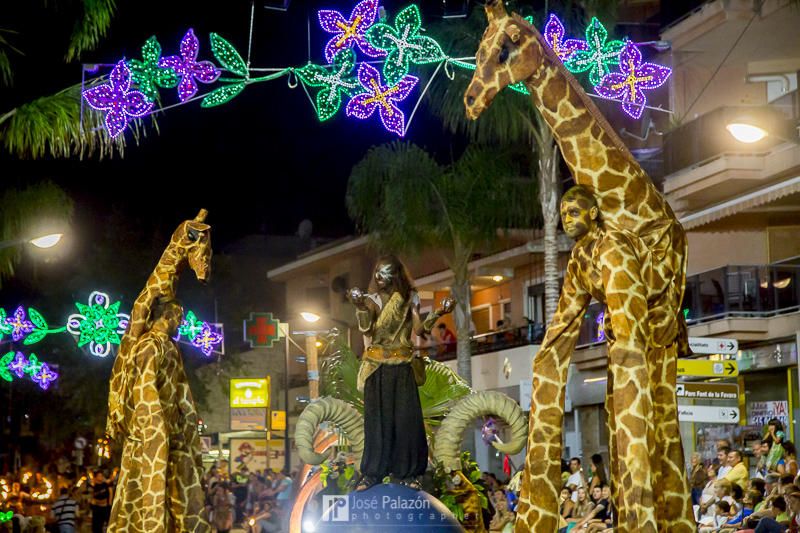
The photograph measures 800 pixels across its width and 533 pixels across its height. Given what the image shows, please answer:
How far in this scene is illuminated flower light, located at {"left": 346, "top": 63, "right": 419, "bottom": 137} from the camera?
16.1 meters

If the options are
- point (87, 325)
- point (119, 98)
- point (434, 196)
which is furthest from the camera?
point (434, 196)

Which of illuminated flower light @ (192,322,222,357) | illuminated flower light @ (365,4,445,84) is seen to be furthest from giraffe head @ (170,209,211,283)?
illuminated flower light @ (192,322,222,357)

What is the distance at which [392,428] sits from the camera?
1319 cm

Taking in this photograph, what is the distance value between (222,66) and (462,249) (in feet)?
59.5

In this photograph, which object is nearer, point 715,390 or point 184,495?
point 184,495

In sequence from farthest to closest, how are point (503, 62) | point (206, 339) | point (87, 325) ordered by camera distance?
point (206, 339) < point (87, 325) < point (503, 62)

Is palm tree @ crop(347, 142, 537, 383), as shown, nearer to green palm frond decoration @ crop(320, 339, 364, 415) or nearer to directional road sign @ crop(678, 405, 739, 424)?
green palm frond decoration @ crop(320, 339, 364, 415)

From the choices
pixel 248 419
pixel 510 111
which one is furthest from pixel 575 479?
pixel 248 419

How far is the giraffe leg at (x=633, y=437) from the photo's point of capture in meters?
8.77

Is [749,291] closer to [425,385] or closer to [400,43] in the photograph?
[425,385]

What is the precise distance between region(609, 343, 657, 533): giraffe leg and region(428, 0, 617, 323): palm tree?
1540cm

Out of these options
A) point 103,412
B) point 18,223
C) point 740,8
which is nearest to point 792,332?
point 740,8

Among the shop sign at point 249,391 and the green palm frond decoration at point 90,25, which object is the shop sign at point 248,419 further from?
the green palm frond decoration at point 90,25

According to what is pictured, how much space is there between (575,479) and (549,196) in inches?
291
